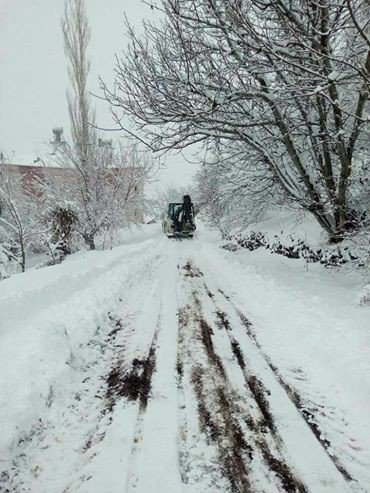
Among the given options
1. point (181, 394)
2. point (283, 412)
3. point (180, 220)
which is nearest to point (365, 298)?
point (283, 412)

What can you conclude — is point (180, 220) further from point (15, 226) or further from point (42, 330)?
point (42, 330)

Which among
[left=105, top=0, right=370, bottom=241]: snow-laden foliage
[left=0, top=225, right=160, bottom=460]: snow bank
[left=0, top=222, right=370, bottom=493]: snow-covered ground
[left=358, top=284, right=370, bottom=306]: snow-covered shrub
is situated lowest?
[left=0, top=222, right=370, bottom=493]: snow-covered ground

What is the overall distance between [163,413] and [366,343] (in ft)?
9.33

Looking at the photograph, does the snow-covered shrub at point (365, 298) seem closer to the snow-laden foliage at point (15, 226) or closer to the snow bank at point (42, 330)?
the snow bank at point (42, 330)

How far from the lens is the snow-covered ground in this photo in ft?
8.06

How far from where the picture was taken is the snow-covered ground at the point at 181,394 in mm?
2457

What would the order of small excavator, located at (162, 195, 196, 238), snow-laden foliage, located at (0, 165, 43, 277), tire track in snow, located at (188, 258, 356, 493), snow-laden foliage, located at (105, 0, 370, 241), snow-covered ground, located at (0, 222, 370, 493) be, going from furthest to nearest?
small excavator, located at (162, 195, 196, 238), snow-laden foliage, located at (0, 165, 43, 277), snow-laden foliage, located at (105, 0, 370, 241), snow-covered ground, located at (0, 222, 370, 493), tire track in snow, located at (188, 258, 356, 493)

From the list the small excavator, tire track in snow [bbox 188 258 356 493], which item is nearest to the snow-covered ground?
tire track in snow [bbox 188 258 356 493]

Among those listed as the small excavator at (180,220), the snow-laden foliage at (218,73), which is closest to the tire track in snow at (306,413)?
the snow-laden foliage at (218,73)

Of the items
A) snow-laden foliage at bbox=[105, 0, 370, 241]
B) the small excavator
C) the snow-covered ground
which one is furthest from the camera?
the small excavator

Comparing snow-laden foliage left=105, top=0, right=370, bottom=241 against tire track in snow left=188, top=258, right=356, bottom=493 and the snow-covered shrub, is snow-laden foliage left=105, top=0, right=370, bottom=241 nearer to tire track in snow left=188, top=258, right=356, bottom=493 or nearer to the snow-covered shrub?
the snow-covered shrub

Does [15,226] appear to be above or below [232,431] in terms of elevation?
above

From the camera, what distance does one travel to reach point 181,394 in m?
3.51

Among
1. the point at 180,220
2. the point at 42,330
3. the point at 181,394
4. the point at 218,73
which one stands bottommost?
the point at 181,394
